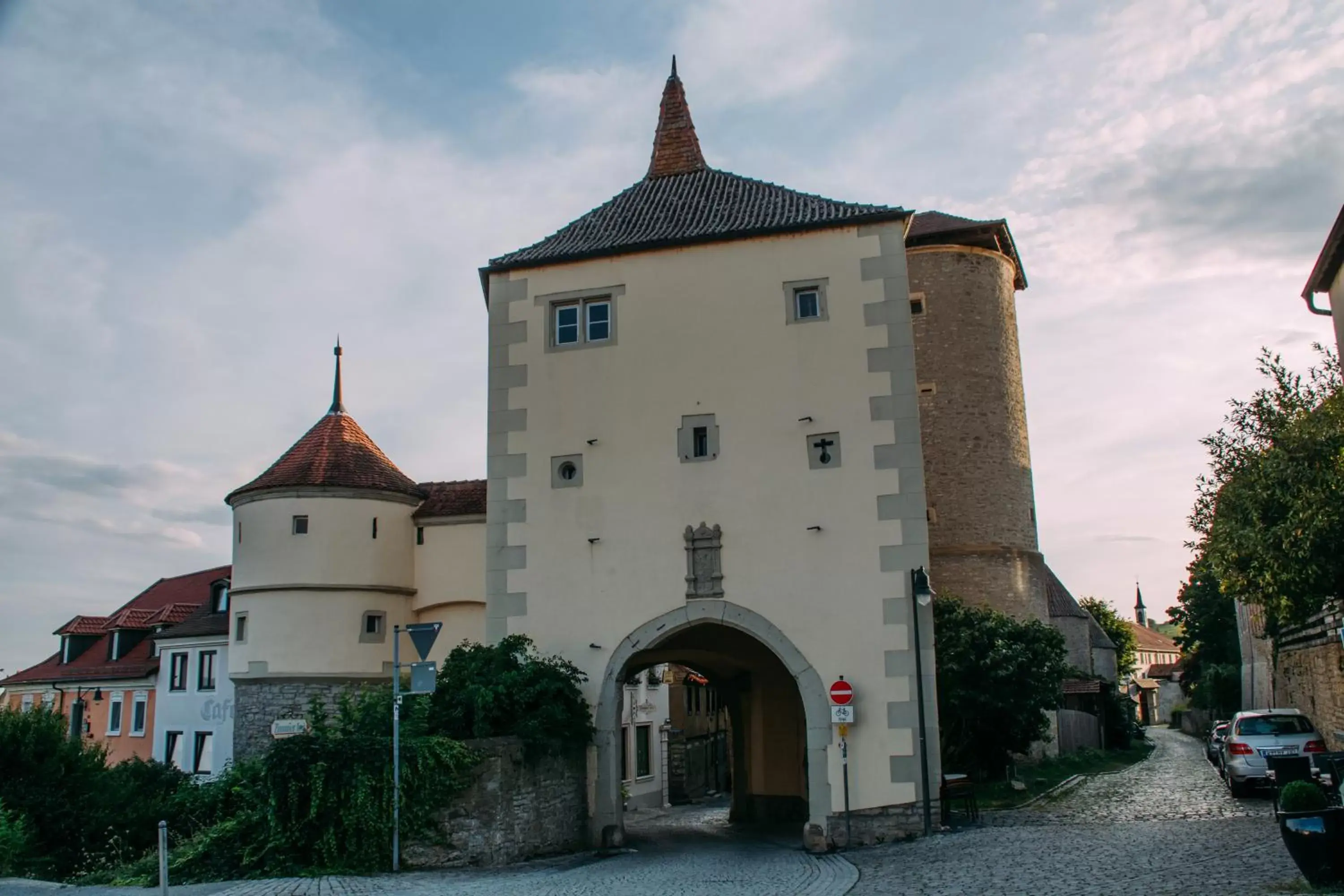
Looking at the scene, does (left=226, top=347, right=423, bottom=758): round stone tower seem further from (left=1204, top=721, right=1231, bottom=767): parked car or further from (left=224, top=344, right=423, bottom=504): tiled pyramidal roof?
(left=1204, top=721, right=1231, bottom=767): parked car

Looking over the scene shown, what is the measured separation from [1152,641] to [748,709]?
11976 cm

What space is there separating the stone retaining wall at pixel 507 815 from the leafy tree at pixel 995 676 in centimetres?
1033

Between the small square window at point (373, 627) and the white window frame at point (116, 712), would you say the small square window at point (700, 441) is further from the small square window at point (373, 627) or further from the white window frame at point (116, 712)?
the white window frame at point (116, 712)

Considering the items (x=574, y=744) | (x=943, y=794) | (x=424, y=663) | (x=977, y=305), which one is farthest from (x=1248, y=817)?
(x=977, y=305)

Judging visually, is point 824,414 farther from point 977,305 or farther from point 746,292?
point 977,305

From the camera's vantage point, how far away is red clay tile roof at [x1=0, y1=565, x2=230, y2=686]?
4059 centimetres

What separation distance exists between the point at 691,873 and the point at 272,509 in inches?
636

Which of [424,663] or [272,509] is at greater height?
[272,509]

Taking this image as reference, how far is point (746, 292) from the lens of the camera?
765 inches

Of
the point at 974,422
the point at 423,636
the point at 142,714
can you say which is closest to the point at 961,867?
the point at 423,636

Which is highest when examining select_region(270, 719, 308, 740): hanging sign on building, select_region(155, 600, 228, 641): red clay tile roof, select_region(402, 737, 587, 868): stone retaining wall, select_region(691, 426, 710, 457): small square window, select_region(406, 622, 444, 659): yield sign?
select_region(691, 426, 710, 457): small square window

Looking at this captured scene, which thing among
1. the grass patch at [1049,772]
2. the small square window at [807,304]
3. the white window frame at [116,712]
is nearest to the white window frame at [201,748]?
the white window frame at [116,712]

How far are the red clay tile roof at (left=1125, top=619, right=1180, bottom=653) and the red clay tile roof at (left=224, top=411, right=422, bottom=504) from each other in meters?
108

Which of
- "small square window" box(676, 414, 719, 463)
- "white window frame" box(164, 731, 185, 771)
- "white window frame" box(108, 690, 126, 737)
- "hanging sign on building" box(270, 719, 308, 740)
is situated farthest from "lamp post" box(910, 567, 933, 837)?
"white window frame" box(108, 690, 126, 737)
